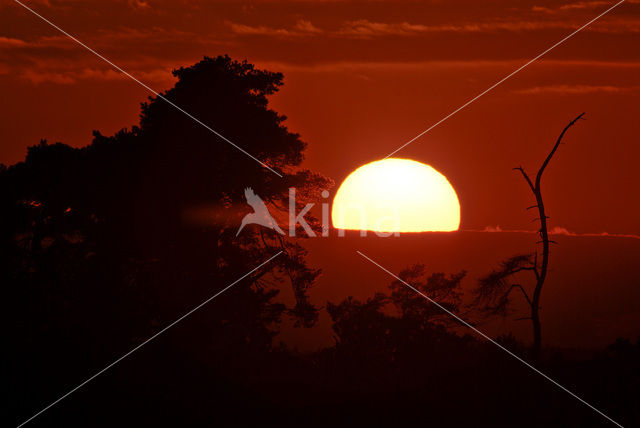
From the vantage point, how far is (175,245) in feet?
75.4

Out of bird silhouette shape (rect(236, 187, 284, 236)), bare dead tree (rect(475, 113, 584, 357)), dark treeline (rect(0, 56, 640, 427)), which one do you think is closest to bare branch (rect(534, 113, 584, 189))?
bare dead tree (rect(475, 113, 584, 357))

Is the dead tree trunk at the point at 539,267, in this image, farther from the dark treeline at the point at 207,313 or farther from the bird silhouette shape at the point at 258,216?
the bird silhouette shape at the point at 258,216

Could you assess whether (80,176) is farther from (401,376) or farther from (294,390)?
(401,376)

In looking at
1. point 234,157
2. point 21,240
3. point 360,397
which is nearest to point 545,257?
point 360,397

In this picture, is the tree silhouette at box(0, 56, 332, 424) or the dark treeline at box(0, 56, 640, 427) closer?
the dark treeline at box(0, 56, 640, 427)

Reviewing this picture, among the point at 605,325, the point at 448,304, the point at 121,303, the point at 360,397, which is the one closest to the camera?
the point at 360,397

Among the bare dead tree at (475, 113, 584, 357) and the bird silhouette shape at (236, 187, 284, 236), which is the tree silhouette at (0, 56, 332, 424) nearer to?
the bird silhouette shape at (236, 187, 284, 236)

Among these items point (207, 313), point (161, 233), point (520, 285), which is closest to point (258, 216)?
point (161, 233)

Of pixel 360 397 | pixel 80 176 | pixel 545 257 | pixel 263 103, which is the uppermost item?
pixel 263 103

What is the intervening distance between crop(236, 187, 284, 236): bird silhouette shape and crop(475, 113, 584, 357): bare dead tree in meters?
7.63

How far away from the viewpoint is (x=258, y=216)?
24000 mm

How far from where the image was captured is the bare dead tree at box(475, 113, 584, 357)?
853 inches

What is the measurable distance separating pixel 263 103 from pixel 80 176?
23.6ft

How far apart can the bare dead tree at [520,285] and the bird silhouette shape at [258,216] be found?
7630 millimetres
